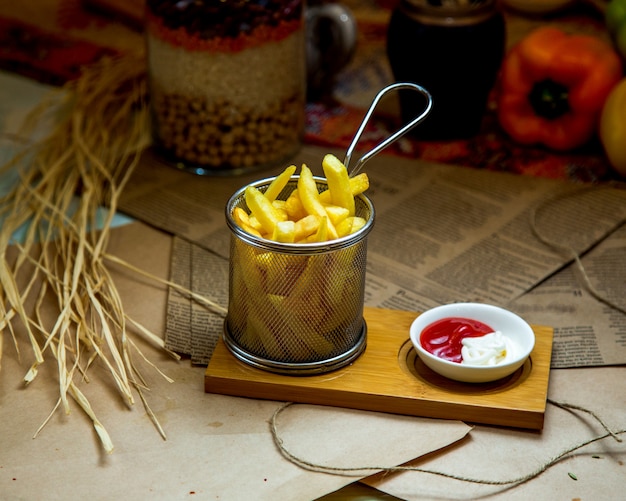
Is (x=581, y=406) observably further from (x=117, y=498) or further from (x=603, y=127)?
(x=603, y=127)

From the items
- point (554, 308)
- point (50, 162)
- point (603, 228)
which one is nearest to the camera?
point (554, 308)

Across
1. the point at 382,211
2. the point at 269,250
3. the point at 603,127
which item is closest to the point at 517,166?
the point at 603,127

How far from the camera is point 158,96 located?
1.23 meters

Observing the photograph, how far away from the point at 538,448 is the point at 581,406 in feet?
0.26

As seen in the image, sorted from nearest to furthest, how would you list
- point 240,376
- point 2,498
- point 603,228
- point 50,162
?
point 2,498 → point 240,376 → point 603,228 → point 50,162

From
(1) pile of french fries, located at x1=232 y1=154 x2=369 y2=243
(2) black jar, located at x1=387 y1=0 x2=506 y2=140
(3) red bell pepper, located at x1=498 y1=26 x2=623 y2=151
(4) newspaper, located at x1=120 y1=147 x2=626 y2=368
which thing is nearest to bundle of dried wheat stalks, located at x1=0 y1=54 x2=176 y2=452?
(4) newspaper, located at x1=120 y1=147 x2=626 y2=368

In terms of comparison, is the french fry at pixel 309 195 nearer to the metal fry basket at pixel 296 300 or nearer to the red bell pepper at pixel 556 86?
the metal fry basket at pixel 296 300

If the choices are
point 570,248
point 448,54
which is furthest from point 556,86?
point 570,248

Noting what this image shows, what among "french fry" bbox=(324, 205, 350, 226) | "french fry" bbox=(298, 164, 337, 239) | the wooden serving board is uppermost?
"french fry" bbox=(298, 164, 337, 239)

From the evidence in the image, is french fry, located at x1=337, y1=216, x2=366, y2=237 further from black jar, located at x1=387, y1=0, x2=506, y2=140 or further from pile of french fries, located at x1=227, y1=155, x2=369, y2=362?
black jar, located at x1=387, y1=0, x2=506, y2=140

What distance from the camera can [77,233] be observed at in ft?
3.53

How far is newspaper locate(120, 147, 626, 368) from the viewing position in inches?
37.9

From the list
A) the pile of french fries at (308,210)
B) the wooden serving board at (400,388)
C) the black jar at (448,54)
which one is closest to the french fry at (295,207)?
the pile of french fries at (308,210)

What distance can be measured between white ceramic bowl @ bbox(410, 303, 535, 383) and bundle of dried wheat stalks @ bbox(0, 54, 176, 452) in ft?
0.84
